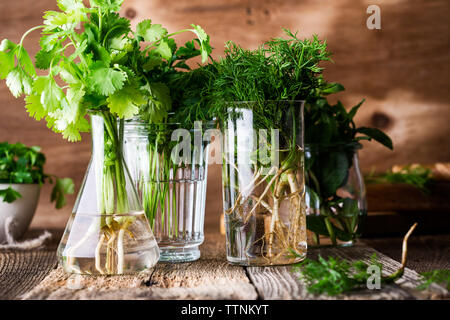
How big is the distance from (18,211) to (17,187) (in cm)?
4

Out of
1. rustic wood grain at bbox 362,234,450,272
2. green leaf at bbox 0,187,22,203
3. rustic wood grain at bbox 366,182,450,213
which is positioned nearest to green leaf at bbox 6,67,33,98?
green leaf at bbox 0,187,22,203

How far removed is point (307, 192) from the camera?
2.64 ft

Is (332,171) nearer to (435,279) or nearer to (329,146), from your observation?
(329,146)

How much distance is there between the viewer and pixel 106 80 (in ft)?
1.79

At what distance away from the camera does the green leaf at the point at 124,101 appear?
0.57 m

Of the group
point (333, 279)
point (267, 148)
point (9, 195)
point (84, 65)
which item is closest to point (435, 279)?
point (333, 279)

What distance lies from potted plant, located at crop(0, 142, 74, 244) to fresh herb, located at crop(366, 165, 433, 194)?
692mm

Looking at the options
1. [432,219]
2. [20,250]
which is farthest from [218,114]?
[432,219]

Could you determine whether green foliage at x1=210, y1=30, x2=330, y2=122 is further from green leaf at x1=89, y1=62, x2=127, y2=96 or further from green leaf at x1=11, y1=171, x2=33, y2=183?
green leaf at x1=11, y1=171, x2=33, y2=183

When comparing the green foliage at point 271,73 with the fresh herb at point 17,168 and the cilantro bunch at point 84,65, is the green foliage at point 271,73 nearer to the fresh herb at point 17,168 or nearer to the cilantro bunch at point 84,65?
the cilantro bunch at point 84,65

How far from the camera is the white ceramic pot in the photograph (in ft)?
2.81

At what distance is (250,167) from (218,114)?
3.6 inches

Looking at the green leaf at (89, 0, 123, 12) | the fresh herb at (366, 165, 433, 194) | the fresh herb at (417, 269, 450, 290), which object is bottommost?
the fresh herb at (417, 269, 450, 290)

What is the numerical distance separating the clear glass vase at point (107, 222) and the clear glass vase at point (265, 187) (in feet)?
0.41
